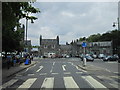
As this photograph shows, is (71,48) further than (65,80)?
Yes

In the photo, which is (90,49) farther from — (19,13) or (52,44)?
(19,13)

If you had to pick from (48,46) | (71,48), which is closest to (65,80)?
(48,46)

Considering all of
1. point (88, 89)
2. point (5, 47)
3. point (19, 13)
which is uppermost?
point (19, 13)

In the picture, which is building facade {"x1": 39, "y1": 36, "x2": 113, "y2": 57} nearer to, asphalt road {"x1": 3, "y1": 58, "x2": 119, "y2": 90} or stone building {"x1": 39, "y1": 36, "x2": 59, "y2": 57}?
stone building {"x1": 39, "y1": 36, "x2": 59, "y2": 57}

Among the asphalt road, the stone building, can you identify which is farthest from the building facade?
the asphalt road

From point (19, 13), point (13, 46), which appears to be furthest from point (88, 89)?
point (13, 46)

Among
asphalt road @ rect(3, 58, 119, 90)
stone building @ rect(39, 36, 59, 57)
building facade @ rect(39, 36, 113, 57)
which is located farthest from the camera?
stone building @ rect(39, 36, 59, 57)

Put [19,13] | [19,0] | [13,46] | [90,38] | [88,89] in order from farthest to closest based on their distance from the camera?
[90,38]
[13,46]
[19,13]
[19,0]
[88,89]

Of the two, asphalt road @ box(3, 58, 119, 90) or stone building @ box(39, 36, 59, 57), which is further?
stone building @ box(39, 36, 59, 57)

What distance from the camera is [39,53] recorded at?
422 feet

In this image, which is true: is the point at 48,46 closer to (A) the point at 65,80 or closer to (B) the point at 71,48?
(B) the point at 71,48

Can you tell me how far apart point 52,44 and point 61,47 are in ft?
54.2

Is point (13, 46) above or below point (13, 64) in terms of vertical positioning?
above

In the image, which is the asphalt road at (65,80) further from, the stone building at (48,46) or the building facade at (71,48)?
the stone building at (48,46)
